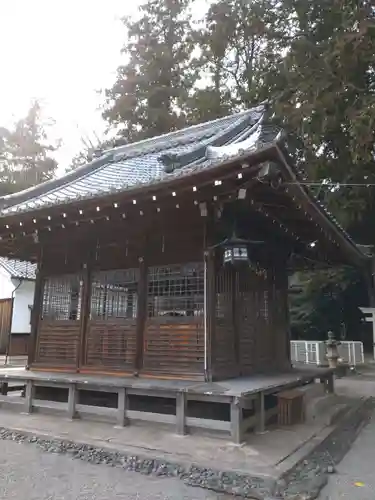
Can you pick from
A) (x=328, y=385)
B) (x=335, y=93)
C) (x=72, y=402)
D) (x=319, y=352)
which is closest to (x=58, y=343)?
(x=72, y=402)

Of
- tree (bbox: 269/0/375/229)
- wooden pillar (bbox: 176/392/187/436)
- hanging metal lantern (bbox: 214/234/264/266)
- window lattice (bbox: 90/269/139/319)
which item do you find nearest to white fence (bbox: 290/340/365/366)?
tree (bbox: 269/0/375/229)

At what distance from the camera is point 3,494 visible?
331cm

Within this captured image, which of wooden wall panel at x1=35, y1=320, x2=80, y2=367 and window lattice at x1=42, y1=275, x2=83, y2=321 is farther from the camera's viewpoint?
window lattice at x1=42, y1=275, x2=83, y2=321

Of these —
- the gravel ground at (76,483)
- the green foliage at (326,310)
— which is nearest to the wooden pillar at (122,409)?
the gravel ground at (76,483)

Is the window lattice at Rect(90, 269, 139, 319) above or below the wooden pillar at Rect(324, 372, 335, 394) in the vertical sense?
above

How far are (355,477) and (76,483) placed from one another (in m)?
2.62

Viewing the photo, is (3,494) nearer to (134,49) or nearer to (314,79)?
(314,79)

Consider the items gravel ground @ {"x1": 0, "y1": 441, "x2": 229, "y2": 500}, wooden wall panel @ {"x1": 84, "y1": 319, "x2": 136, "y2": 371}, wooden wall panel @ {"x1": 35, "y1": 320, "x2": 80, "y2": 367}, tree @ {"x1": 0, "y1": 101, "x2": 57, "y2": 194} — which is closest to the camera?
gravel ground @ {"x1": 0, "y1": 441, "x2": 229, "y2": 500}

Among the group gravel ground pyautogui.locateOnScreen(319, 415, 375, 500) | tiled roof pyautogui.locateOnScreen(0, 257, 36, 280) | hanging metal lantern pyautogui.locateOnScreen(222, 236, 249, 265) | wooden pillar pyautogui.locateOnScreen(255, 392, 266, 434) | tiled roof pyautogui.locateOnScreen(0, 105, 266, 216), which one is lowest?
gravel ground pyautogui.locateOnScreen(319, 415, 375, 500)

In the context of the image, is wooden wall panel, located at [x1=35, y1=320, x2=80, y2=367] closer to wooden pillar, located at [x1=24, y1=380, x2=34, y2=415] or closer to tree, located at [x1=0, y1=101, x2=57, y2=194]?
wooden pillar, located at [x1=24, y1=380, x2=34, y2=415]

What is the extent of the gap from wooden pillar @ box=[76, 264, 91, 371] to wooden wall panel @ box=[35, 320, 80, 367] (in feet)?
0.30

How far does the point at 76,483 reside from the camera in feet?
11.8

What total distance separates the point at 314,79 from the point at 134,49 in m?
12.4

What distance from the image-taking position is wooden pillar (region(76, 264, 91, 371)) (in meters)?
6.86
